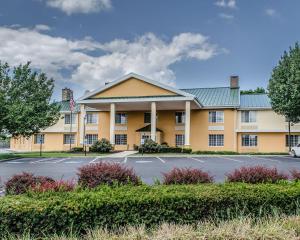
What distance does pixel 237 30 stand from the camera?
60.3 feet

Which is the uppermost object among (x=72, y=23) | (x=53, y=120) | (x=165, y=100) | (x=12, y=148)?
(x=72, y=23)

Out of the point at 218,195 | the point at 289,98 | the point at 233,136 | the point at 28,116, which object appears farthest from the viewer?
the point at 233,136

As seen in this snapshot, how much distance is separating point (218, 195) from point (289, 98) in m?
30.1

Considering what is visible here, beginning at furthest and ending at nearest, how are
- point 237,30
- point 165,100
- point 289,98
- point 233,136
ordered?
point 233,136 < point 165,100 < point 289,98 < point 237,30

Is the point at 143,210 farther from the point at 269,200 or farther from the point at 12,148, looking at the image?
the point at 12,148

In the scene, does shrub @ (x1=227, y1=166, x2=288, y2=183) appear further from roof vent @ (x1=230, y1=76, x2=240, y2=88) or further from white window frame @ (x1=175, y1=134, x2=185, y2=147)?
roof vent @ (x1=230, y1=76, x2=240, y2=88)

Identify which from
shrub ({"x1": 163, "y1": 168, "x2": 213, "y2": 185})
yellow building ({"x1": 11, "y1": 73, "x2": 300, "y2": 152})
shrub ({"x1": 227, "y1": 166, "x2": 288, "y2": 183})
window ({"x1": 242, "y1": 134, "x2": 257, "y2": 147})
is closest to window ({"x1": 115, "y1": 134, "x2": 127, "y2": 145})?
yellow building ({"x1": 11, "y1": 73, "x2": 300, "y2": 152})

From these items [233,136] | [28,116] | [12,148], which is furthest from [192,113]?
[12,148]

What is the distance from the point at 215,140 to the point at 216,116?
2.91 m

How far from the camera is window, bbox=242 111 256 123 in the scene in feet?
134

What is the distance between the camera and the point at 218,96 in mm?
43250

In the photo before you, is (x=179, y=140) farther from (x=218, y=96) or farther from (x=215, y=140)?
(x=218, y=96)

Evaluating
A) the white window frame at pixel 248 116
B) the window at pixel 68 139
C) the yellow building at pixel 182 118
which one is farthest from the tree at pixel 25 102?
the white window frame at pixel 248 116

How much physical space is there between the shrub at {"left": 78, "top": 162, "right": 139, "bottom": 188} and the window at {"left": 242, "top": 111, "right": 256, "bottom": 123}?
1384 inches
